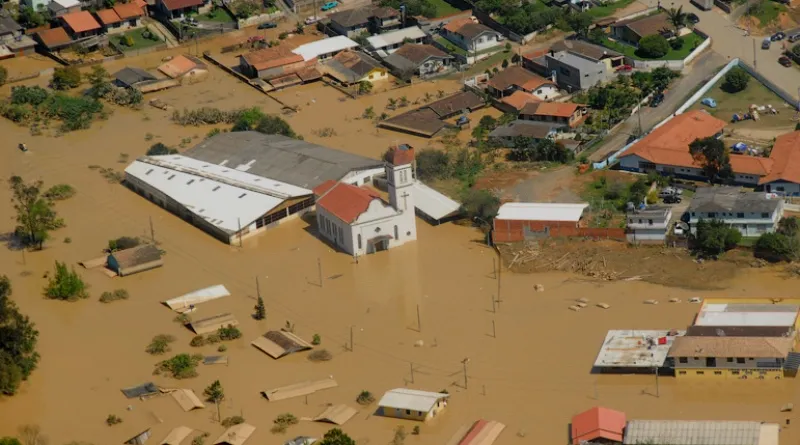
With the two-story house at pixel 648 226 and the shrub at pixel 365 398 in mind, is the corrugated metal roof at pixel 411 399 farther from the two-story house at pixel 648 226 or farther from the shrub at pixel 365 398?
the two-story house at pixel 648 226

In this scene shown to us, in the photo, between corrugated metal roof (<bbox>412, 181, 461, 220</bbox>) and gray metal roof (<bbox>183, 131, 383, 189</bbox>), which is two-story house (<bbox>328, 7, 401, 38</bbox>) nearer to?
gray metal roof (<bbox>183, 131, 383, 189</bbox>)

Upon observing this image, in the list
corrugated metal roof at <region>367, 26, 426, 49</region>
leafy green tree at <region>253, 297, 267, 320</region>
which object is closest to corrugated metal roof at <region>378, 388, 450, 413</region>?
leafy green tree at <region>253, 297, 267, 320</region>

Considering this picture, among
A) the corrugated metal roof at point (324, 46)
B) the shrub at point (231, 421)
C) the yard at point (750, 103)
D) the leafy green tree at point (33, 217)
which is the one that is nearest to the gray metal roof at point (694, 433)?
the shrub at point (231, 421)

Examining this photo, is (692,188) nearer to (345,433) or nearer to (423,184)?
(423,184)

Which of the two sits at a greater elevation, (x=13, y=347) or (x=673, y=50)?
(x=13, y=347)

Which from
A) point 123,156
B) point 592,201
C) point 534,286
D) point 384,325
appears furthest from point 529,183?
point 123,156

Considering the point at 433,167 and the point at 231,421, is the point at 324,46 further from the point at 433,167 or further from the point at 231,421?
the point at 231,421

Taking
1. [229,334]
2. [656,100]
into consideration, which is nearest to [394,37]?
[656,100]
